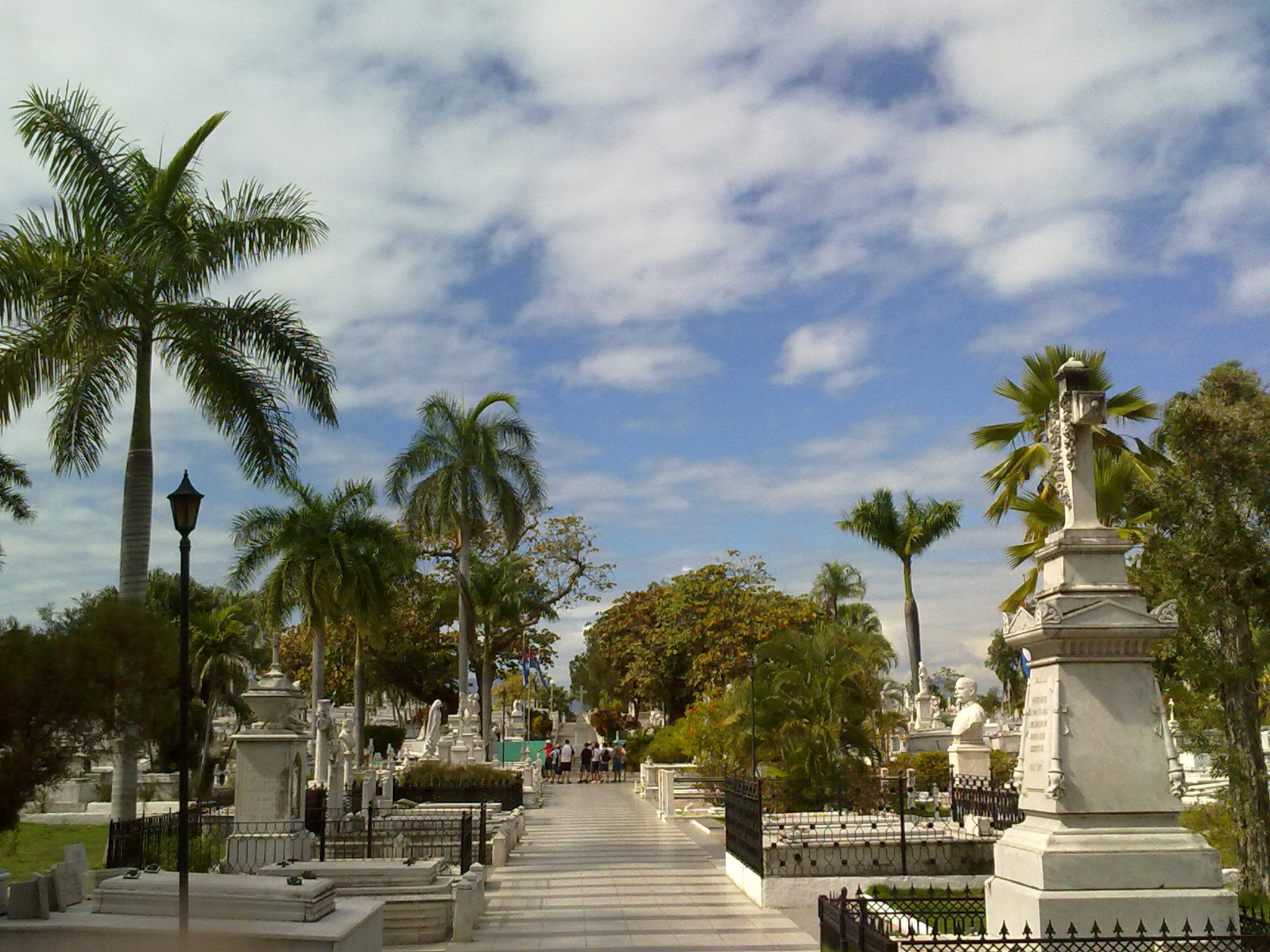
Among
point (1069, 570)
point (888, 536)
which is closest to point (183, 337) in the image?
point (1069, 570)

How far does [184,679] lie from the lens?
10.2 meters

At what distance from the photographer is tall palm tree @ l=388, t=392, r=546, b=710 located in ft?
131

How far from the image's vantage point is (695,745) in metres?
35.0

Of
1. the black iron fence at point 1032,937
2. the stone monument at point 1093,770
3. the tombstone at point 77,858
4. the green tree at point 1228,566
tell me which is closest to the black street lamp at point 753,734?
the green tree at point 1228,566

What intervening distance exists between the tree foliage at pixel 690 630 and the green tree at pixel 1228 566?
2933cm

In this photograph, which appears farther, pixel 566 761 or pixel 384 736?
pixel 384 736

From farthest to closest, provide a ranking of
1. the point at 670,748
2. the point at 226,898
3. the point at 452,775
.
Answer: the point at 670,748
the point at 452,775
the point at 226,898

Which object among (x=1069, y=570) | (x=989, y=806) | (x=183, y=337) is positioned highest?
(x=183, y=337)

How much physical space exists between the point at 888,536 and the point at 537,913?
3676 centimetres

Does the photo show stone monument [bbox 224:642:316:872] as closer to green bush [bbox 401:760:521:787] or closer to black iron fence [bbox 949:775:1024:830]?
black iron fence [bbox 949:775:1024:830]

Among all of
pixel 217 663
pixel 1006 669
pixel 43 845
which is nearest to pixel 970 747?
pixel 43 845

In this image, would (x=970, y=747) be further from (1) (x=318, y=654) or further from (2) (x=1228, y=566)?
(1) (x=318, y=654)

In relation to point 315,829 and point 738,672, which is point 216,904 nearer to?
point 315,829

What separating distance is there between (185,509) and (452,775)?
2090 centimetres
